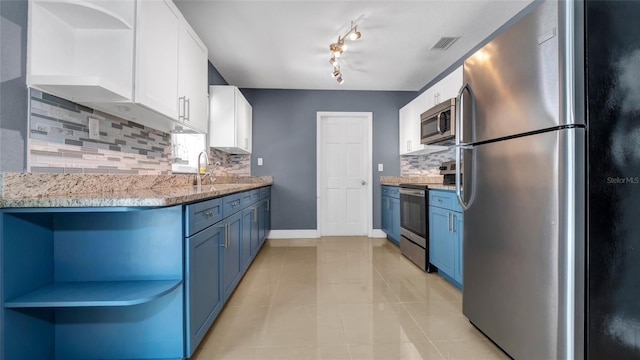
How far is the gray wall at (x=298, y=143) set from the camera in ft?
14.6

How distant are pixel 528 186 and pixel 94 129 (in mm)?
2352

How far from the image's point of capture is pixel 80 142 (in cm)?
153

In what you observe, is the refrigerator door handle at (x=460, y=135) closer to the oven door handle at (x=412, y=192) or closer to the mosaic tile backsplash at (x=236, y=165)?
the oven door handle at (x=412, y=192)

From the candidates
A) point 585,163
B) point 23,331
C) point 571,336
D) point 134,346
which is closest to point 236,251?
point 134,346

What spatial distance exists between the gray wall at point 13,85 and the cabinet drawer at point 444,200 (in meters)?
2.71

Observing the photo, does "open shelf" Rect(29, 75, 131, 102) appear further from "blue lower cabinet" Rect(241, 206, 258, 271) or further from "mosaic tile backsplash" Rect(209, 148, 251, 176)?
"mosaic tile backsplash" Rect(209, 148, 251, 176)

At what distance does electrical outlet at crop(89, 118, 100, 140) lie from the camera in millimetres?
1596

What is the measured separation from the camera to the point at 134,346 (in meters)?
1.33

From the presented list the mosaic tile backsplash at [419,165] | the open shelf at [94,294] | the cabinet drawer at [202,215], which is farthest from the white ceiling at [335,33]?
the open shelf at [94,294]

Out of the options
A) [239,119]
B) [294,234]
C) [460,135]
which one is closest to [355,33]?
[460,135]

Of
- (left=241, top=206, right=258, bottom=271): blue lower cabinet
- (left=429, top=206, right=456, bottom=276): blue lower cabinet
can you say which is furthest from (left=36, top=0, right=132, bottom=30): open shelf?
(left=429, top=206, right=456, bottom=276): blue lower cabinet

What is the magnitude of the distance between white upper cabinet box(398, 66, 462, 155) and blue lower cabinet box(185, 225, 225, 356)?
8.96 feet

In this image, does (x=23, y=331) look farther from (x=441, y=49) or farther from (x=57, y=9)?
(x=441, y=49)

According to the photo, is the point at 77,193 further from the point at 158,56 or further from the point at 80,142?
the point at 158,56
